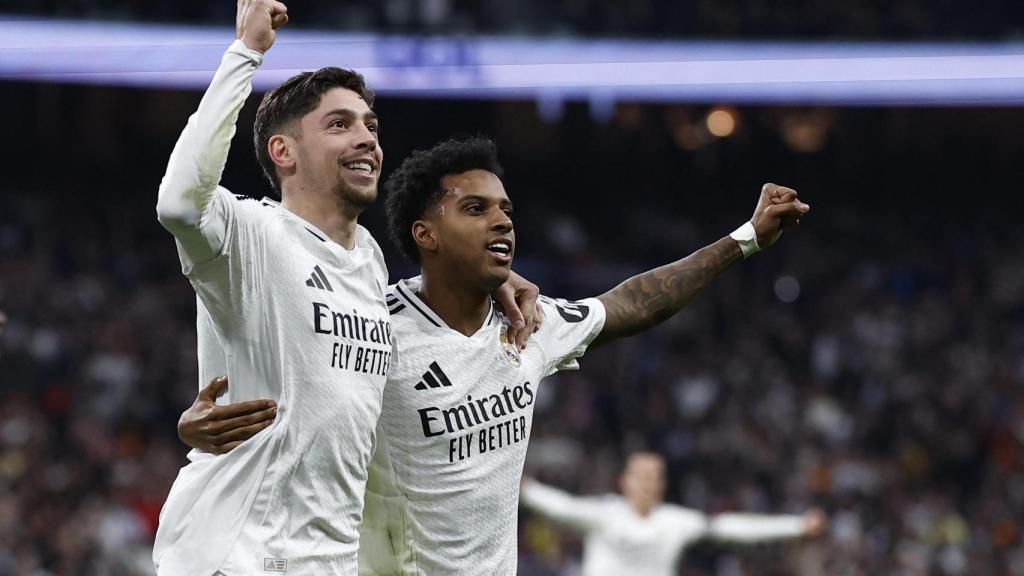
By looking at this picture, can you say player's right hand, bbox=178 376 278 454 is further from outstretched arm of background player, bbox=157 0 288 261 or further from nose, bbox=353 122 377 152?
nose, bbox=353 122 377 152

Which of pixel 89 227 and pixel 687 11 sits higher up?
pixel 687 11

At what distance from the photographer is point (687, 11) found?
17453 mm

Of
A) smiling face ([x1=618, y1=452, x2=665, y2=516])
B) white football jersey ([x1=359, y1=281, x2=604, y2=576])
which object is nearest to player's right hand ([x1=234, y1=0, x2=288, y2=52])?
white football jersey ([x1=359, y1=281, x2=604, y2=576])

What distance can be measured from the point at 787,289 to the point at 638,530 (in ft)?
34.0

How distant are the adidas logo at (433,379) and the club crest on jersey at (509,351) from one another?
259 mm

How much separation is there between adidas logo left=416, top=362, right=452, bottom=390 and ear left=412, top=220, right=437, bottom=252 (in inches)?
16.1

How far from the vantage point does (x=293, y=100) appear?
4184 mm

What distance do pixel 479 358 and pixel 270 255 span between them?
1003 millimetres

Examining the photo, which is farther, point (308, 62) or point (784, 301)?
point (784, 301)

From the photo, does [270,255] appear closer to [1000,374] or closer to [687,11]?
[687,11]

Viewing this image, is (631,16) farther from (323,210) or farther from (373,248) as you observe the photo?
(323,210)

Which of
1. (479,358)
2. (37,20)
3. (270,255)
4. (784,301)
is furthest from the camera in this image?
(784,301)

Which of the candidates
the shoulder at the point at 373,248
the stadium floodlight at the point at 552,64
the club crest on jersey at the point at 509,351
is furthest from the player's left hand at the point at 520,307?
the stadium floodlight at the point at 552,64

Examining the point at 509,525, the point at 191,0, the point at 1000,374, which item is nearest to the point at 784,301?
the point at 1000,374
